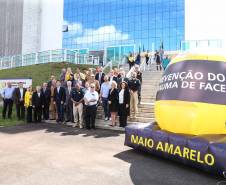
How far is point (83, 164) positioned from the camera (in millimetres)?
7145

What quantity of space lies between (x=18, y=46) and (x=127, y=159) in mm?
82094

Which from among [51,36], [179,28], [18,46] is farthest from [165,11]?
[18,46]

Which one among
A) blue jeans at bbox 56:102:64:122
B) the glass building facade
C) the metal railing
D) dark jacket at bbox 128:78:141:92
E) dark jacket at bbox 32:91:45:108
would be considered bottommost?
blue jeans at bbox 56:102:64:122

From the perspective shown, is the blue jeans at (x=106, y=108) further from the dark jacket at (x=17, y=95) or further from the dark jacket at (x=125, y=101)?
the dark jacket at (x=17, y=95)

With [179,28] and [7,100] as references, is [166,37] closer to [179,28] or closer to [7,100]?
[179,28]

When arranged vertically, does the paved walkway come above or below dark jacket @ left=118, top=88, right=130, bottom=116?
below

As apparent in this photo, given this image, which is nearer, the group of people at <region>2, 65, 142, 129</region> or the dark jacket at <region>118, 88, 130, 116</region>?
the dark jacket at <region>118, 88, 130, 116</region>

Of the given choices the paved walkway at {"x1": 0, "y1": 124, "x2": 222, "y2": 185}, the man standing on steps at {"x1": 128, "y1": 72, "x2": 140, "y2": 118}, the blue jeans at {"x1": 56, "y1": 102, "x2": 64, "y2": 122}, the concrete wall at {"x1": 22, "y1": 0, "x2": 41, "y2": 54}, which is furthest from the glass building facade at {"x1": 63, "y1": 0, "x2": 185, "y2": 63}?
the paved walkway at {"x1": 0, "y1": 124, "x2": 222, "y2": 185}

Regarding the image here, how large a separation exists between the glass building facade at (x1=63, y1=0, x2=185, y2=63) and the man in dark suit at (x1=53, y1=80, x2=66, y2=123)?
4424cm

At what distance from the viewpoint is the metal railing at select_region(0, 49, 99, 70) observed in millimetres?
27234

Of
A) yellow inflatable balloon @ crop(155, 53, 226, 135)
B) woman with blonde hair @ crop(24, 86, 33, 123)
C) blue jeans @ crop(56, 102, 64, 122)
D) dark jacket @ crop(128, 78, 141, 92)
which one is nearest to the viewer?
yellow inflatable balloon @ crop(155, 53, 226, 135)

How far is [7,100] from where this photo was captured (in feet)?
50.8

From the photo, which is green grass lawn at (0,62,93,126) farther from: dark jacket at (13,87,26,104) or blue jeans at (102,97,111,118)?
blue jeans at (102,97,111,118)

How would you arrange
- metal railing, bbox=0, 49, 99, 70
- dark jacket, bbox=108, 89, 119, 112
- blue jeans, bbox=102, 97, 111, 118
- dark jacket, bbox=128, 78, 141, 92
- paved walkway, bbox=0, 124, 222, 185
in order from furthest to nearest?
metal railing, bbox=0, 49, 99, 70 < blue jeans, bbox=102, 97, 111, 118 < dark jacket, bbox=128, 78, 141, 92 < dark jacket, bbox=108, 89, 119, 112 < paved walkway, bbox=0, 124, 222, 185
